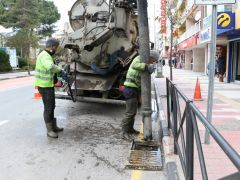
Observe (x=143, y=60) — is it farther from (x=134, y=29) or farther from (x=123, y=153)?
(x=134, y=29)

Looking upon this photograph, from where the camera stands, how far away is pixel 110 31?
8.61 m

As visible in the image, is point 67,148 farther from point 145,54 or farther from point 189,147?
point 189,147

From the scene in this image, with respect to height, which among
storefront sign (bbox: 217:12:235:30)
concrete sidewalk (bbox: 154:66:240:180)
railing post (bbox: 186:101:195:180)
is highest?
storefront sign (bbox: 217:12:235:30)

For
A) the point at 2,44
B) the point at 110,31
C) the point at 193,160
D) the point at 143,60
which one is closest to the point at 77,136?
the point at 143,60

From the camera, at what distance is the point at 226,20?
16672 mm

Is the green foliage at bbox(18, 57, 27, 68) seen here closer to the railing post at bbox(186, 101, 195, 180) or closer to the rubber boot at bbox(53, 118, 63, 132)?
the rubber boot at bbox(53, 118, 63, 132)

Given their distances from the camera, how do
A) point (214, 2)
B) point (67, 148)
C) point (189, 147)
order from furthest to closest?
point (67, 148) → point (214, 2) → point (189, 147)

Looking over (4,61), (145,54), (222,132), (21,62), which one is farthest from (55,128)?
(21,62)

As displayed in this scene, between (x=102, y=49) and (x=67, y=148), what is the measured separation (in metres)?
3.61

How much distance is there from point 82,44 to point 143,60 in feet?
9.38

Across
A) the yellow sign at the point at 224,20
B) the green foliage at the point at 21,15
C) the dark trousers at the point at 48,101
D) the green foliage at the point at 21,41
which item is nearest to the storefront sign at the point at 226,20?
the yellow sign at the point at 224,20

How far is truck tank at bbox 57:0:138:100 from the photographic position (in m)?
8.68

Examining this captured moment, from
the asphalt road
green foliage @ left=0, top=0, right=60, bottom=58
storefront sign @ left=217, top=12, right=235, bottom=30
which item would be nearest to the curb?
the asphalt road

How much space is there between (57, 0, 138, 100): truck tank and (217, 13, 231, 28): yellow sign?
8.42m
